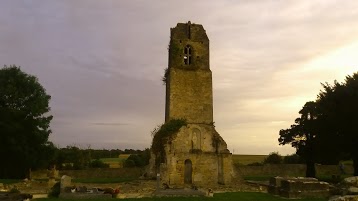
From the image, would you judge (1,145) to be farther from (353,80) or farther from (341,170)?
(341,170)

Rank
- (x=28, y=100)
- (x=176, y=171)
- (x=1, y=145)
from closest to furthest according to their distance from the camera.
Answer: (x=176, y=171) → (x=1, y=145) → (x=28, y=100)

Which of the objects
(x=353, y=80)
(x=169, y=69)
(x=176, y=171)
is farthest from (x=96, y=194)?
(x=353, y=80)

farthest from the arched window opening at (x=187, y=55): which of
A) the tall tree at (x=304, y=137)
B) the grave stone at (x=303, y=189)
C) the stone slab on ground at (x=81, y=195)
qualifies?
the stone slab on ground at (x=81, y=195)

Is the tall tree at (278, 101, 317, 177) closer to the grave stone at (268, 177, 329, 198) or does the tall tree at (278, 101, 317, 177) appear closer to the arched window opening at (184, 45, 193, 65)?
the arched window opening at (184, 45, 193, 65)

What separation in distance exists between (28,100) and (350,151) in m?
→ 30.5

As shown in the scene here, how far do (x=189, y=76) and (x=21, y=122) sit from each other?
671 inches

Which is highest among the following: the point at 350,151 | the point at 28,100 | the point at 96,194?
the point at 28,100

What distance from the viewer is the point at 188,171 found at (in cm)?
3117

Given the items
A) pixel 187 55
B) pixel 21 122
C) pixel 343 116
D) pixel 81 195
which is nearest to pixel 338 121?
pixel 343 116

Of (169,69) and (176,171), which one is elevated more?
(169,69)

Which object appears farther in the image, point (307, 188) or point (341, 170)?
point (341, 170)

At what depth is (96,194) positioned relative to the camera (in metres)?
20.6

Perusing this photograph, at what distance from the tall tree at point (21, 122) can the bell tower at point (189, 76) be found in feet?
45.6

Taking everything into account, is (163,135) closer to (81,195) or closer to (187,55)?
(187,55)
